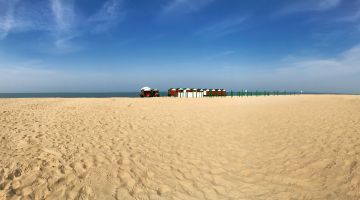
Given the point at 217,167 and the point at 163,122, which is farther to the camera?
the point at 163,122

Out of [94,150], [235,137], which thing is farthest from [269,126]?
[94,150]

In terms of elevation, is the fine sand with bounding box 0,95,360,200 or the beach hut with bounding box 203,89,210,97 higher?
the beach hut with bounding box 203,89,210,97

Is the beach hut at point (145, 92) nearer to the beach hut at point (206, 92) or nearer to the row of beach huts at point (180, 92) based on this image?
the row of beach huts at point (180, 92)

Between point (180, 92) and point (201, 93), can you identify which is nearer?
point (180, 92)

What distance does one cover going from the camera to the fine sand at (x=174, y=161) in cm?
641

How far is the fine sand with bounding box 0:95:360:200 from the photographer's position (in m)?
6.41

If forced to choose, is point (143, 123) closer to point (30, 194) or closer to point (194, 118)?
point (194, 118)

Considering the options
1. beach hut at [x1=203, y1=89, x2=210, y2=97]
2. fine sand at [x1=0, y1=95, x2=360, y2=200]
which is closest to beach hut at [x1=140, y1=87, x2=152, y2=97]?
beach hut at [x1=203, y1=89, x2=210, y2=97]

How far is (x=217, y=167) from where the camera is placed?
8219 mm

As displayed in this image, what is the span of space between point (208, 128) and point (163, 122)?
2755 millimetres

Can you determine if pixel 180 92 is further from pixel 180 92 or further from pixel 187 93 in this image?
pixel 187 93

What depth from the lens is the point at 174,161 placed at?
28.2 ft

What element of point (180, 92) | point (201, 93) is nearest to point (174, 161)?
point (180, 92)

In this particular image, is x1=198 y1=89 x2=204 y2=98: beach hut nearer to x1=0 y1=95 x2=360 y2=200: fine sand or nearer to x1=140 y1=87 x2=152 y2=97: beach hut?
x1=140 y1=87 x2=152 y2=97: beach hut
